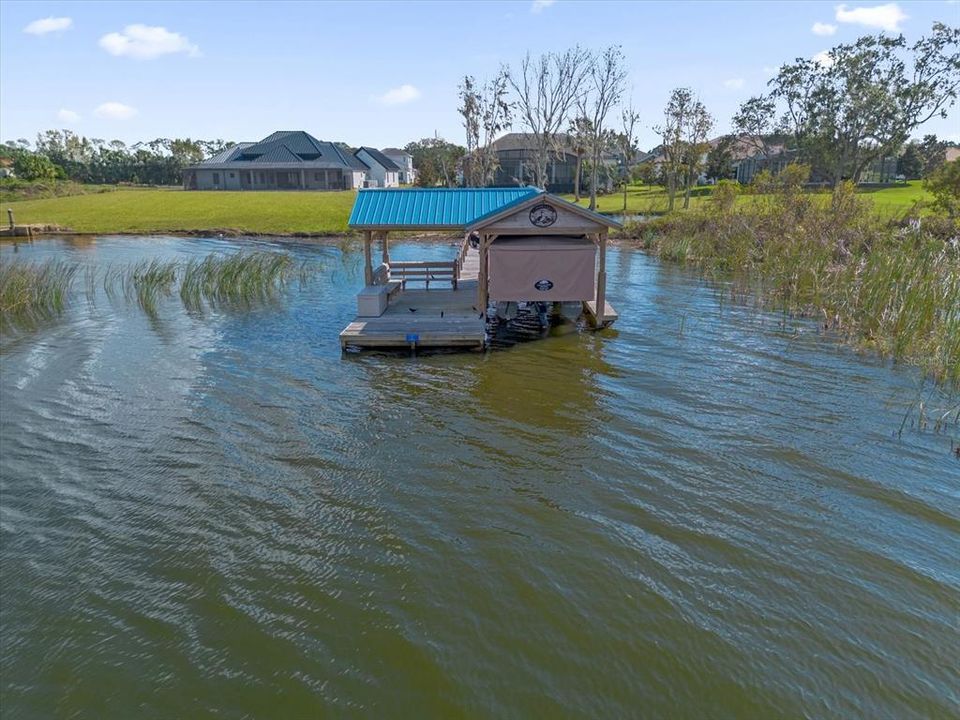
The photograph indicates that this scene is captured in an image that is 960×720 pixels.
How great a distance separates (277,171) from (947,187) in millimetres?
58064

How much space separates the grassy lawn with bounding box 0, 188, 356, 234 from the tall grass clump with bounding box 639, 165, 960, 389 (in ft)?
70.9

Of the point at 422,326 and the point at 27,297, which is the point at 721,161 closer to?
the point at 422,326

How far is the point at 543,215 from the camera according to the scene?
47.0 feet

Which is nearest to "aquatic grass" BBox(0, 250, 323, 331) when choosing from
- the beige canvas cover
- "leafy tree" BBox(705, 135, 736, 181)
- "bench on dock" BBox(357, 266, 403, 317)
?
"bench on dock" BBox(357, 266, 403, 317)

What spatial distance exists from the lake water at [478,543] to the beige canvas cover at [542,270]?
8.18ft

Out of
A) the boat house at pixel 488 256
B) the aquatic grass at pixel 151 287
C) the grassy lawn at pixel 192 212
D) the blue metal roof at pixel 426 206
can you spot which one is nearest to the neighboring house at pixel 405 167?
the grassy lawn at pixel 192 212

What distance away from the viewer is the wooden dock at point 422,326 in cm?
1369

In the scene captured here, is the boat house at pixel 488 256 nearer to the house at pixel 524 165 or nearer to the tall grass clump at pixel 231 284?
the tall grass clump at pixel 231 284

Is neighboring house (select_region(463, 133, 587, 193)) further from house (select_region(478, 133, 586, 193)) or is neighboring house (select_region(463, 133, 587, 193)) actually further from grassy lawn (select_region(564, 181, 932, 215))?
grassy lawn (select_region(564, 181, 932, 215))

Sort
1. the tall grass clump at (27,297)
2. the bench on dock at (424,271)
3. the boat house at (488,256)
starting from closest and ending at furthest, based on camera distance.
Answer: the boat house at (488,256)
the tall grass clump at (27,297)
the bench on dock at (424,271)

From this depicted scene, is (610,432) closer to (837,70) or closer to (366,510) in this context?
(366,510)

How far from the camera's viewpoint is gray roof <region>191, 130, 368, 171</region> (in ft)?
215

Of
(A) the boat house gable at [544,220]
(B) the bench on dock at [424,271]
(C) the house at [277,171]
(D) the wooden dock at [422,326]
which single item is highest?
(C) the house at [277,171]

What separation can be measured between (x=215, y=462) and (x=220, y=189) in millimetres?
64572
